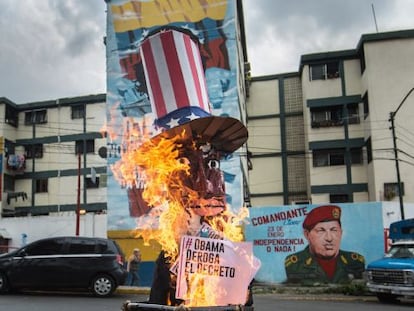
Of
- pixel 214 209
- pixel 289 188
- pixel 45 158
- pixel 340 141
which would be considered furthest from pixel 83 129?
pixel 214 209

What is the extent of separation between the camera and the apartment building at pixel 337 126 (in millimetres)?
28938

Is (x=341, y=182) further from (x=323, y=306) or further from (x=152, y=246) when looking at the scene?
(x=323, y=306)

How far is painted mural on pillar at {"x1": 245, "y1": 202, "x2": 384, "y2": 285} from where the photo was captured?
1845cm

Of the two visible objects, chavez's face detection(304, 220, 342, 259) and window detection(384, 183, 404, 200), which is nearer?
chavez's face detection(304, 220, 342, 259)

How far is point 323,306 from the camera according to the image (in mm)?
13344

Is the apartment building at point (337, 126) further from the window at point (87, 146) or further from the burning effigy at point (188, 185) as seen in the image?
the burning effigy at point (188, 185)

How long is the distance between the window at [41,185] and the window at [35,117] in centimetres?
454

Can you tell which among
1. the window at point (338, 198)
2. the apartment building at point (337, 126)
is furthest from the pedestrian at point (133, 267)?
the window at point (338, 198)

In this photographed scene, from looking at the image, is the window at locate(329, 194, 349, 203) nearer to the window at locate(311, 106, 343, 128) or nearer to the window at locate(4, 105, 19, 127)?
the window at locate(311, 106, 343, 128)

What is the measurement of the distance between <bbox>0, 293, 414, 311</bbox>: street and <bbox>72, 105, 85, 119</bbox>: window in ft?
76.2

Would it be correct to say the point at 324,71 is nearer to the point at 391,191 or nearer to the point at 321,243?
the point at 391,191

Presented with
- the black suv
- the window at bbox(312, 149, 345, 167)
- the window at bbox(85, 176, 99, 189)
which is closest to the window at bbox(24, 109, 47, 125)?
the window at bbox(85, 176, 99, 189)

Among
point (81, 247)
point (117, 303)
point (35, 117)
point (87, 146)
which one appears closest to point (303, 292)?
point (117, 303)

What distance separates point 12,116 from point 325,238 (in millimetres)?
28328
